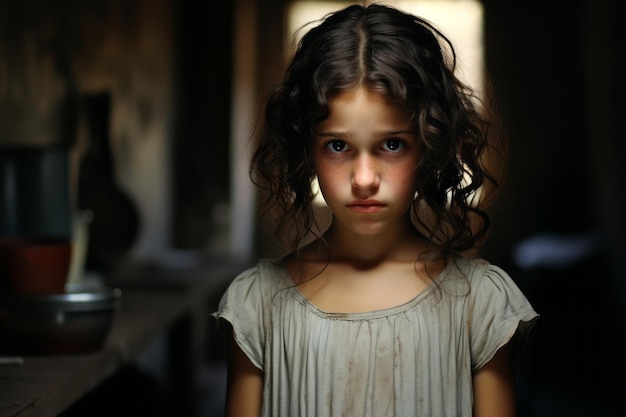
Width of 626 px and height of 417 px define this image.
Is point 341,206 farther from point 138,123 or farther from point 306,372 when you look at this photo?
point 138,123

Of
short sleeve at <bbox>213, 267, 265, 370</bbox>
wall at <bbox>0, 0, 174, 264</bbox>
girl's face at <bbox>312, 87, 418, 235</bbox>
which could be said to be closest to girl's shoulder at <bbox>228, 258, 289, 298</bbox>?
short sleeve at <bbox>213, 267, 265, 370</bbox>

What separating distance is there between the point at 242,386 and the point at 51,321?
643mm

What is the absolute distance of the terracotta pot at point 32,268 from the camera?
1.75 meters

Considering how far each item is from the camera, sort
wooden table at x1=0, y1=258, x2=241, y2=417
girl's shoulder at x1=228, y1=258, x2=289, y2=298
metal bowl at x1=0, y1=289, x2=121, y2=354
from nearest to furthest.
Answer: girl's shoulder at x1=228, y1=258, x2=289, y2=298, wooden table at x1=0, y1=258, x2=241, y2=417, metal bowl at x1=0, y1=289, x2=121, y2=354

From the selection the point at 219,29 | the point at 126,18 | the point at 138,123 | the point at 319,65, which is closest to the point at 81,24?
the point at 126,18

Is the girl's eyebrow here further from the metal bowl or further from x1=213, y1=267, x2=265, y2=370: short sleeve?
the metal bowl

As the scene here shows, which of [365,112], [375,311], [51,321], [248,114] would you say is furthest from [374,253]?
[248,114]

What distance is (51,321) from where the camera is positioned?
166cm

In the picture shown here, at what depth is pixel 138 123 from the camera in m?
4.08

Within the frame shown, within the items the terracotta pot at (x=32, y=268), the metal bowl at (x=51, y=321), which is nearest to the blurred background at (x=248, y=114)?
the terracotta pot at (x=32, y=268)

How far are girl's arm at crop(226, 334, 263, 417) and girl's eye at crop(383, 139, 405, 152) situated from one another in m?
0.32

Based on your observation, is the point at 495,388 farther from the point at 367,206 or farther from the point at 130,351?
the point at 130,351

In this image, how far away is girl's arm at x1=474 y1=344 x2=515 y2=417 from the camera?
1109 mm

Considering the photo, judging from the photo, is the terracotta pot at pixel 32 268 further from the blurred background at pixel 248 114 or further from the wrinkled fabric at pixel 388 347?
the blurred background at pixel 248 114
